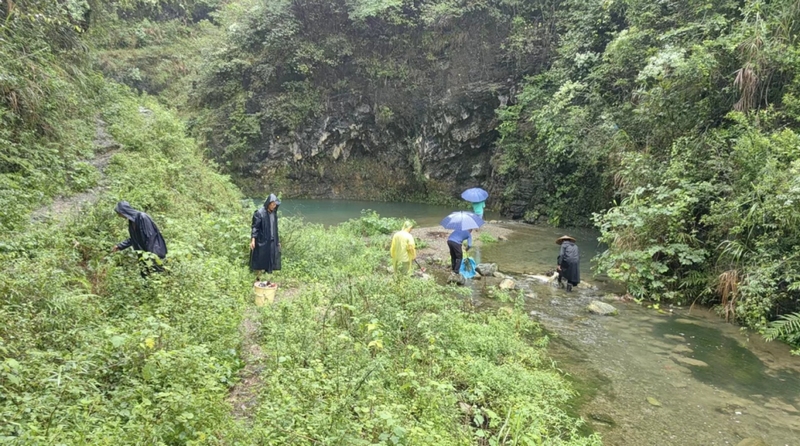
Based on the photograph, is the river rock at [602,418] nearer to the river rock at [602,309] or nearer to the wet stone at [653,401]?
the wet stone at [653,401]

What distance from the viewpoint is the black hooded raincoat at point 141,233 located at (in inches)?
228

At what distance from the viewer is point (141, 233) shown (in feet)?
19.4

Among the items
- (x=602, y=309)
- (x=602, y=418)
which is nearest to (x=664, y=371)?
(x=602, y=418)

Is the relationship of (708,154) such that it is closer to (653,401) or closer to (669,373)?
(669,373)

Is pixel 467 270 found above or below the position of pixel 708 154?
below

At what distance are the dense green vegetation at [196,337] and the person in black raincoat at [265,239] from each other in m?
0.32

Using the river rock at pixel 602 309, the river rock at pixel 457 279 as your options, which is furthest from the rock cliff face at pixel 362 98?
the river rock at pixel 602 309

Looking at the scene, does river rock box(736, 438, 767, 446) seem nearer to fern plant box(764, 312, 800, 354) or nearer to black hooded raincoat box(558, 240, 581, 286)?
fern plant box(764, 312, 800, 354)

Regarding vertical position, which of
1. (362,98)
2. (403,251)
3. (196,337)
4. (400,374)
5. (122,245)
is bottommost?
(400,374)

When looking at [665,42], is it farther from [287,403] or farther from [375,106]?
[375,106]

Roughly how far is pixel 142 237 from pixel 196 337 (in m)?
2.18

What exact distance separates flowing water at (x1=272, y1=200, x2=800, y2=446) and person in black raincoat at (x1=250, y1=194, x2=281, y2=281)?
4.94 m

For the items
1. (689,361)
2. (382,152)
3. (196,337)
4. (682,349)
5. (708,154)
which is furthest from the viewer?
(382,152)

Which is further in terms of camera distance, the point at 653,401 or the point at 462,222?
the point at 462,222
